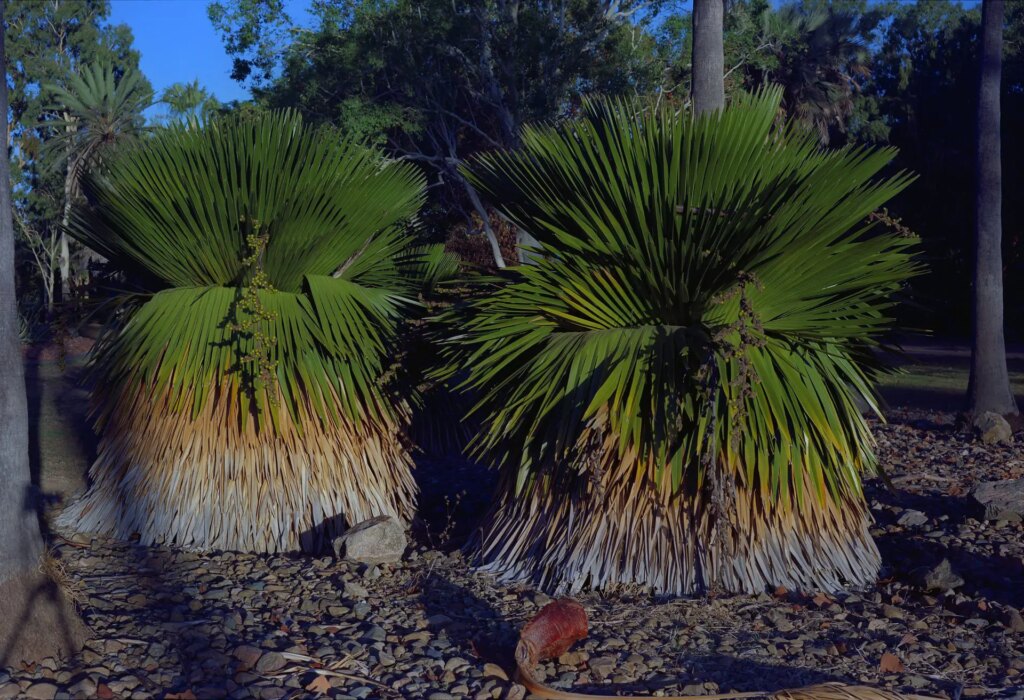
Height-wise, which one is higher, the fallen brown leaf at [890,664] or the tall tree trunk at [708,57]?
the tall tree trunk at [708,57]

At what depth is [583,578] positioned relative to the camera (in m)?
5.00

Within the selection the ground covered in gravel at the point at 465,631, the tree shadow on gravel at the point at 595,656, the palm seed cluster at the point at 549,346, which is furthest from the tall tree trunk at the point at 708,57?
the tree shadow on gravel at the point at 595,656

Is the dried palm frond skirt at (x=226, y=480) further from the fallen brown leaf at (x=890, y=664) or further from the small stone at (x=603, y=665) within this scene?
the fallen brown leaf at (x=890, y=664)

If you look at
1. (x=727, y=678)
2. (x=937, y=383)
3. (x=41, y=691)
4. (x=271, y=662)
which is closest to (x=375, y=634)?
(x=271, y=662)

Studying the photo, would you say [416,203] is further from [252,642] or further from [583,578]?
[252,642]

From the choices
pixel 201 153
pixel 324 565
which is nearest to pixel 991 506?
pixel 324 565

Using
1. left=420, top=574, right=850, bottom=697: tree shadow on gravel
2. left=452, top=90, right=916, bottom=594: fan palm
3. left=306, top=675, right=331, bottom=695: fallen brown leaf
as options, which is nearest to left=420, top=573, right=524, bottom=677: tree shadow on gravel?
left=420, top=574, right=850, bottom=697: tree shadow on gravel

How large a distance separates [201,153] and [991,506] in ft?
18.8

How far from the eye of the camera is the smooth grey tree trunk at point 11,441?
392cm

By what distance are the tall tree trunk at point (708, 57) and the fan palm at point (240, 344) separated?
281 cm

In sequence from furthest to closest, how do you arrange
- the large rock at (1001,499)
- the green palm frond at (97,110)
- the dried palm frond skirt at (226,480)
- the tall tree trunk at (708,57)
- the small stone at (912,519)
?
the green palm frond at (97,110), the tall tree trunk at (708,57), the small stone at (912,519), the large rock at (1001,499), the dried palm frond skirt at (226,480)

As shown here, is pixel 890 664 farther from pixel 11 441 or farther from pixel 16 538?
pixel 11 441

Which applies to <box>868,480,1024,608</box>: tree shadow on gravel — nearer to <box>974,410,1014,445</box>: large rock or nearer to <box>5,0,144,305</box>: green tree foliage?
<box>974,410,1014,445</box>: large rock

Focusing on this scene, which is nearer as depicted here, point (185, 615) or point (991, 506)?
point (185, 615)
